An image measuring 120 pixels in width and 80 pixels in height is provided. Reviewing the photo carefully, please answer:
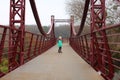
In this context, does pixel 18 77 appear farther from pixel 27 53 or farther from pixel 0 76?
pixel 27 53

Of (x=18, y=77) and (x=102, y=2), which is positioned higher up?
(x=102, y=2)

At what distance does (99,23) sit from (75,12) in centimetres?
3076

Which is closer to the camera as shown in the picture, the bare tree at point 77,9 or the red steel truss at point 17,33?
the red steel truss at point 17,33

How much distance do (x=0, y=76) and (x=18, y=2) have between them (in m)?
4.10

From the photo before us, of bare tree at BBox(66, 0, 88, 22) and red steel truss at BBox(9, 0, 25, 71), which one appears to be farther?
bare tree at BBox(66, 0, 88, 22)

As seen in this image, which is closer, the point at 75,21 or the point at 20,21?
the point at 20,21

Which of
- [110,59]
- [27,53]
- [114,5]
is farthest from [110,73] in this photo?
[114,5]

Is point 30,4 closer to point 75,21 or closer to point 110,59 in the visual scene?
point 110,59

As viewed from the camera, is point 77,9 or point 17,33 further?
point 77,9

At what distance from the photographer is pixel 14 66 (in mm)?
9570

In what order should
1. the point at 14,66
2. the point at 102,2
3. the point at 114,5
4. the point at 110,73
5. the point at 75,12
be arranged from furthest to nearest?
the point at 75,12
the point at 114,5
the point at 102,2
the point at 14,66
the point at 110,73

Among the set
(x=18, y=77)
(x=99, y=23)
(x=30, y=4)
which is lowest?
(x=18, y=77)

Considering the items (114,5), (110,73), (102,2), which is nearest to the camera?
(110,73)

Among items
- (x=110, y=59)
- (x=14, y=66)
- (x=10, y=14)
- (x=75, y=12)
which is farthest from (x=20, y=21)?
(x=75, y=12)
